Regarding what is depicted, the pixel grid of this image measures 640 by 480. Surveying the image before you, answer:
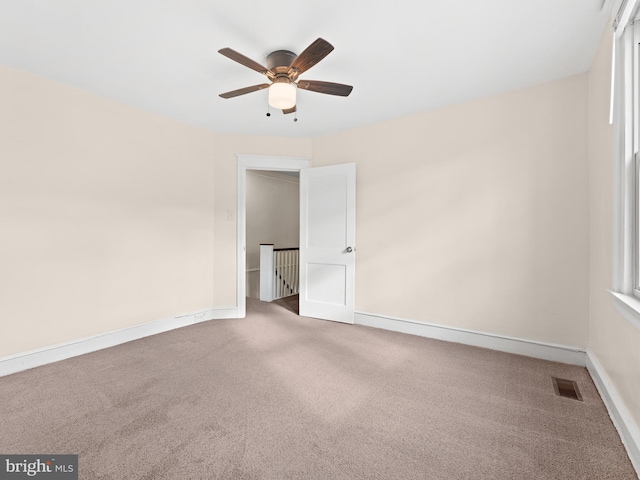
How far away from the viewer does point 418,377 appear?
246 centimetres

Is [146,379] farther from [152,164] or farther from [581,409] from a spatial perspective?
[581,409]

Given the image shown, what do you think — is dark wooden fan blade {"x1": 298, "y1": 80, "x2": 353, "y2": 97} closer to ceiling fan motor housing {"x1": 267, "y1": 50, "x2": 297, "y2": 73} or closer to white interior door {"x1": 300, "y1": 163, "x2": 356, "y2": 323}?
ceiling fan motor housing {"x1": 267, "y1": 50, "x2": 297, "y2": 73}

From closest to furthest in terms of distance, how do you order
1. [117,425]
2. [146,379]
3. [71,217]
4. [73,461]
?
1. [73,461]
2. [117,425]
3. [146,379]
4. [71,217]

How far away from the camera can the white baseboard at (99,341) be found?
2562 millimetres

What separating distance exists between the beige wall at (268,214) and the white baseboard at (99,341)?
242 centimetres

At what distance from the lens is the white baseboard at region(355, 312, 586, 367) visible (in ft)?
8.91

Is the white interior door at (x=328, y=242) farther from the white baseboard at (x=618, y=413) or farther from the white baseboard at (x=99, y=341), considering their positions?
the white baseboard at (x=618, y=413)

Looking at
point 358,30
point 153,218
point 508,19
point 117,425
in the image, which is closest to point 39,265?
point 153,218

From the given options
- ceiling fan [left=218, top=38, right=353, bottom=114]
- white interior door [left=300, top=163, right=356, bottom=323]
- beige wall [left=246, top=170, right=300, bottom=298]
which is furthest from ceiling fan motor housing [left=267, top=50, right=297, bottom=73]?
beige wall [left=246, top=170, right=300, bottom=298]

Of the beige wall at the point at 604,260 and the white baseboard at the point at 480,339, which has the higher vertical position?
the beige wall at the point at 604,260

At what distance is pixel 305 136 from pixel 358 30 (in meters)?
2.28

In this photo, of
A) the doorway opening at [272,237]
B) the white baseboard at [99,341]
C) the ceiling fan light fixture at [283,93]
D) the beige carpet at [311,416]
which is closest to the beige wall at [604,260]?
the beige carpet at [311,416]

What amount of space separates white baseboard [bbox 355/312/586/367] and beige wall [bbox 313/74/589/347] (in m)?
0.07

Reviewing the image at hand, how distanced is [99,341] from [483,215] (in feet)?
13.1
